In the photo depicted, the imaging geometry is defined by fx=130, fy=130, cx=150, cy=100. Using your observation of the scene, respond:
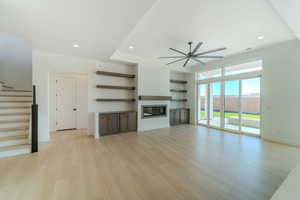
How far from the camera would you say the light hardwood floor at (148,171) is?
1894 millimetres

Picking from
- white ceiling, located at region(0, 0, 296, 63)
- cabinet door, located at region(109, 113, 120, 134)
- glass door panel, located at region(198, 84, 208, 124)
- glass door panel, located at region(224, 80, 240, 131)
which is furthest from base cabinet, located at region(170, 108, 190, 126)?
white ceiling, located at region(0, 0, 296, 63)

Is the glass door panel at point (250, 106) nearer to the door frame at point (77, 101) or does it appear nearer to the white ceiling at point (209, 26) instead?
the white ceiling at point (209, 26)

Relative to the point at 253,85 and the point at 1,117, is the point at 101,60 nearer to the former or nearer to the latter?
the point at 1,117

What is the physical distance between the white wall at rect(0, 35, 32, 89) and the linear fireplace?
5.53 meters

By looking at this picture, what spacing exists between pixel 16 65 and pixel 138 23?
652cm

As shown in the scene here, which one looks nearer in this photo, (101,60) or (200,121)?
(101,60)

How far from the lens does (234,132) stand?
528 centimetres

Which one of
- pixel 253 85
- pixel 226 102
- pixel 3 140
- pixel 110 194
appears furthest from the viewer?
pixel 226 102

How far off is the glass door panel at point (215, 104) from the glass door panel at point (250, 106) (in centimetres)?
94

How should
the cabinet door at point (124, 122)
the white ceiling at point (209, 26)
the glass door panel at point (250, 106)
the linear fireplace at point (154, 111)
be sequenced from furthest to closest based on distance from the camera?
1. the linear fireplace at point (154, 111)
2. the cabinet door at point (124, 122)
3. the glass door panel at point (250, 106)
4. the white ceiling at point (209, 26)

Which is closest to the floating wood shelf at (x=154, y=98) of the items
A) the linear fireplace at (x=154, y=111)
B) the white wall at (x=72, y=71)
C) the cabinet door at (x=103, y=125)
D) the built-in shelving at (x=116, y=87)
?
the linear fireplace at (x=154, y=111)

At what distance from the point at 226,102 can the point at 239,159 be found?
3250 mm

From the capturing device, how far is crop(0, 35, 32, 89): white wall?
5466 mm

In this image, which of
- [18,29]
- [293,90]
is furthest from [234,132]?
[18,29]
